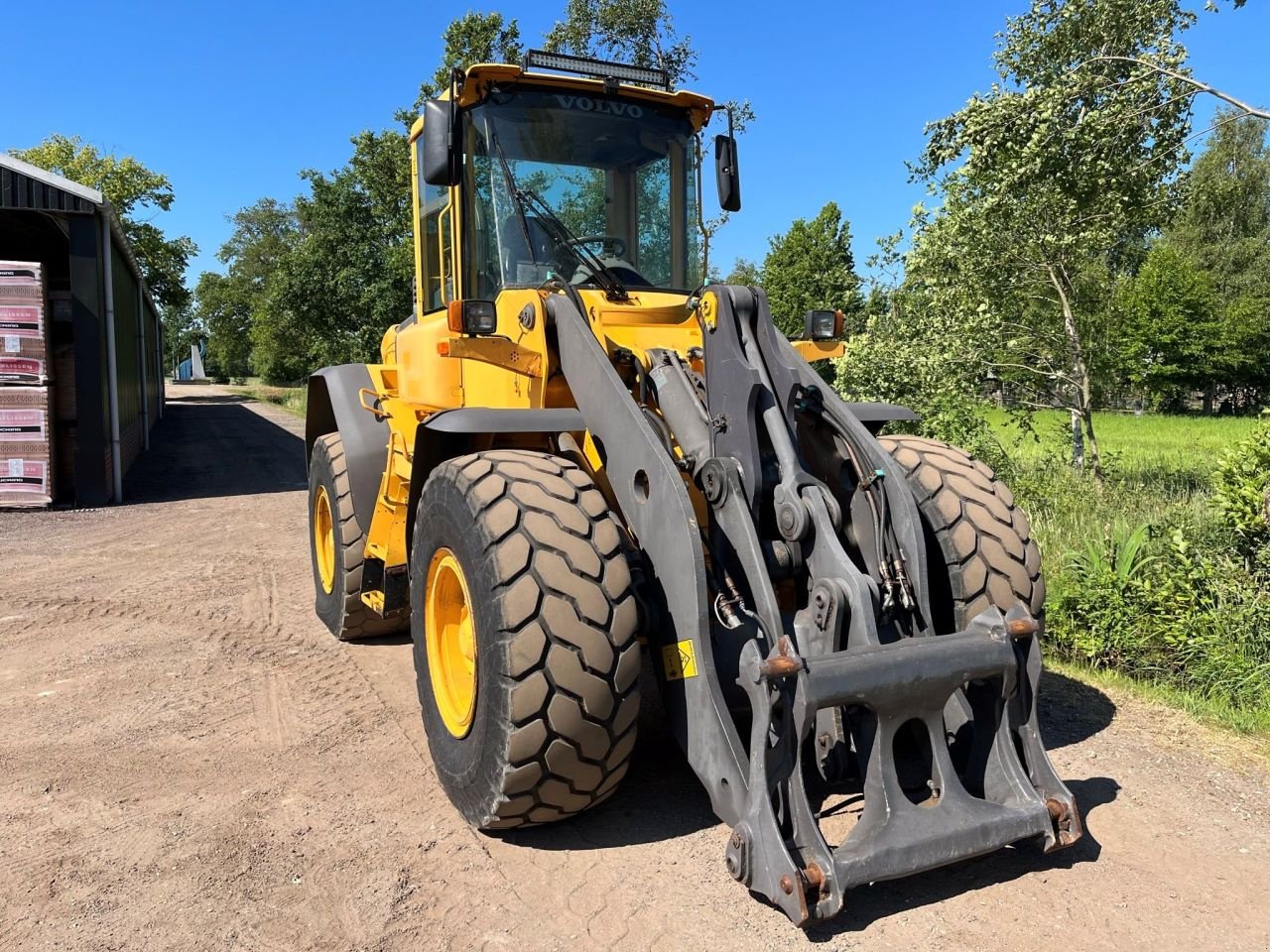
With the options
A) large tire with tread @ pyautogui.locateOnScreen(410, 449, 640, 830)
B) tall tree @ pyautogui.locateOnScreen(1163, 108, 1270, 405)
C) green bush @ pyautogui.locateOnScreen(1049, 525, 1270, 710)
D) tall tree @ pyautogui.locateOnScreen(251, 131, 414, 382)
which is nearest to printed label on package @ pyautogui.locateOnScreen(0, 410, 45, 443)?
large tire with tread @ pyautogui.locateOnScreen(410, 449, 640, 830)

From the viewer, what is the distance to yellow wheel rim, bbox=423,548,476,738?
370cm

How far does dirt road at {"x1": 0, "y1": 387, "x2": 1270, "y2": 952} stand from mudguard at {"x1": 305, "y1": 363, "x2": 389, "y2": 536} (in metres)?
0.96

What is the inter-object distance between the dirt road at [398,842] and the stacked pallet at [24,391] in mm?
7508

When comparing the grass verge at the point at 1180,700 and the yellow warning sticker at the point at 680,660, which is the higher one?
the yellow warning sticker at the point at 680,660

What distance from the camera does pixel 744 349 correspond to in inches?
136

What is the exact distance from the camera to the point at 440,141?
4.08 m

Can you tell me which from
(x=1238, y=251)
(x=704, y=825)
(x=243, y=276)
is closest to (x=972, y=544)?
(x=704, y=825)

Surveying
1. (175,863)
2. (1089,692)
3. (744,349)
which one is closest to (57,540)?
(175,863)

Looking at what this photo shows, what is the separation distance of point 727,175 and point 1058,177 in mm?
5571

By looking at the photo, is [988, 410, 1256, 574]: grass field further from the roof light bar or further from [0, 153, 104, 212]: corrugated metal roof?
[0, 153, 104, 212]: corrugated metal roof

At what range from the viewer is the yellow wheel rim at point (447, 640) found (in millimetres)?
3695

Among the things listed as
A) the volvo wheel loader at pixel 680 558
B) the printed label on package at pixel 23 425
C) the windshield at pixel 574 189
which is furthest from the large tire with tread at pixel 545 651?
the printed label on package at pixel 23 425

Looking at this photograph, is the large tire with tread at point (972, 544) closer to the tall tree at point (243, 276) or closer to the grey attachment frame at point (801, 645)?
the grey attachment frame at point (801, 645)

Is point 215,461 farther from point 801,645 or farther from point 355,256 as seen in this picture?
point 801,645
